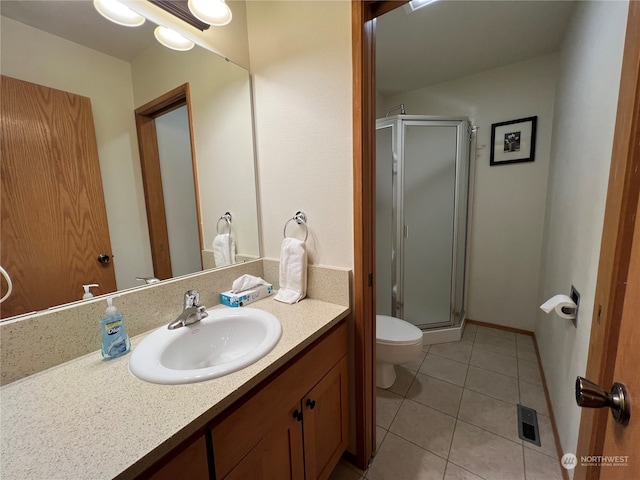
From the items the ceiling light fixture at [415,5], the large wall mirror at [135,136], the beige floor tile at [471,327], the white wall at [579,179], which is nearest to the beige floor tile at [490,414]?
the white wall at [579,179]

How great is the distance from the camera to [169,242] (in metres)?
1.11

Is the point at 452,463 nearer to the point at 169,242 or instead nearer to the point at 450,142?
the point at 169,242

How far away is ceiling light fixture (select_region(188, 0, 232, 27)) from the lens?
101 centimetres

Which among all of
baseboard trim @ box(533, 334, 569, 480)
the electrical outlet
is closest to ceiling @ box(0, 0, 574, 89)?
the electrical outlet

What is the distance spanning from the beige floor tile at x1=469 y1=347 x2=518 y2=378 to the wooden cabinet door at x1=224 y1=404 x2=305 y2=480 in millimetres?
1709

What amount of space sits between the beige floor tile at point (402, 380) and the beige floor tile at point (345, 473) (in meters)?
0.61

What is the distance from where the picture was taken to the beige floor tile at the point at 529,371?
181 cm

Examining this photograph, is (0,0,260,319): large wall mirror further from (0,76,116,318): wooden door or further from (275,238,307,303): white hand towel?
(275,238,307,303): white hand towel

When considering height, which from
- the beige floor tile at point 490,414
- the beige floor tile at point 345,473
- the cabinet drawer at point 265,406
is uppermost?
the cabinet drawer at point 265,406

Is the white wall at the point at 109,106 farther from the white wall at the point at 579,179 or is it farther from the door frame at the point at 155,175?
the white wall at the point at 579,179

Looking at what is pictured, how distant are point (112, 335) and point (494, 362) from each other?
7.99 ft

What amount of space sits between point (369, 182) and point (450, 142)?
1.67 metres

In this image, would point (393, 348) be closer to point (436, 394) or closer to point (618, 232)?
point (436, 394)

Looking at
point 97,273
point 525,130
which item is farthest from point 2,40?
point 525,130
